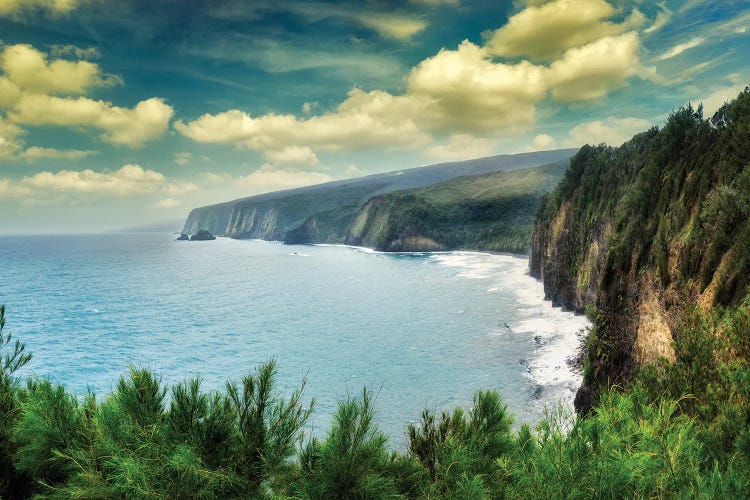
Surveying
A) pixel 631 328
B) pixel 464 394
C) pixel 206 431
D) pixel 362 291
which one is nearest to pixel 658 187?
pixel 631 328

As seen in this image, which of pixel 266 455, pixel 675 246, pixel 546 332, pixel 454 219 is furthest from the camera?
pixel 454 219

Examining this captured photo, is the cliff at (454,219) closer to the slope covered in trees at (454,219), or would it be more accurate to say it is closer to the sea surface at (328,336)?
the slope covered in trees at (454,219)

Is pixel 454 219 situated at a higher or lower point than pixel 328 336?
higher

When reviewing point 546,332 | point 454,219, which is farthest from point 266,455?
point 454,219

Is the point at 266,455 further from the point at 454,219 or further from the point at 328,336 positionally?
the point at 454,219

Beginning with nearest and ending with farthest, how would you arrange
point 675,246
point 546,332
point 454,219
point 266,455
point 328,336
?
point 266,455
point 675,246
point 546,332
point 328,336
point 454,219

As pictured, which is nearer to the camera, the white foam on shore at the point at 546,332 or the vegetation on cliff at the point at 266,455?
the vegetation on cliff at the point at 266,455

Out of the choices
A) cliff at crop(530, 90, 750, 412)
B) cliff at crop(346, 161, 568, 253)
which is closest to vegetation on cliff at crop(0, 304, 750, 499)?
cliff at crop(530, 90, 750, 412)

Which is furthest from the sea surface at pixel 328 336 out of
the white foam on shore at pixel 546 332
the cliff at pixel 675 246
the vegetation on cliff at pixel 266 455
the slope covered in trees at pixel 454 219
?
the slope covered in trees at pixel 454 219
